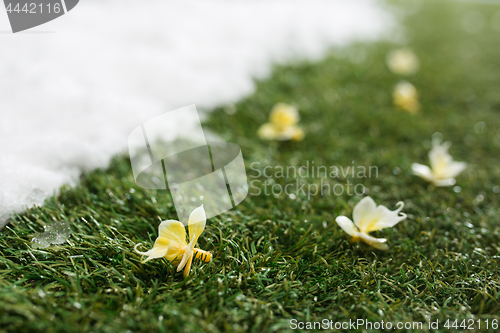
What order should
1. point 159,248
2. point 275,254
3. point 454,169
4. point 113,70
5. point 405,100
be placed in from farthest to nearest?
point 405,100, point 113,70, point 454,169, point 275,254, point 159,248

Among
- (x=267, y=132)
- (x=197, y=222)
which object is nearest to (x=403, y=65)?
(x=267, y=132)

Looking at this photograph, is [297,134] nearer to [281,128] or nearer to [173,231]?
[281,128]

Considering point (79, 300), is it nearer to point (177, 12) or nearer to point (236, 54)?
point (236, 54)

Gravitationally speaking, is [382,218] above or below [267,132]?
below

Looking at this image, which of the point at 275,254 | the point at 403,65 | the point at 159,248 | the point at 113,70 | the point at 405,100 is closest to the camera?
the point at 159,248

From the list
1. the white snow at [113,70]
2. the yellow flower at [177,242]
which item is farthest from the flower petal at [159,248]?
the white snow at [113,70]

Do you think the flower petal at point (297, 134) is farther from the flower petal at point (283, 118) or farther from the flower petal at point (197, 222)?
the flower petal at point (197, 222)

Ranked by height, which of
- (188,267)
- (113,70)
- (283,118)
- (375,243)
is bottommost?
(375,243)
